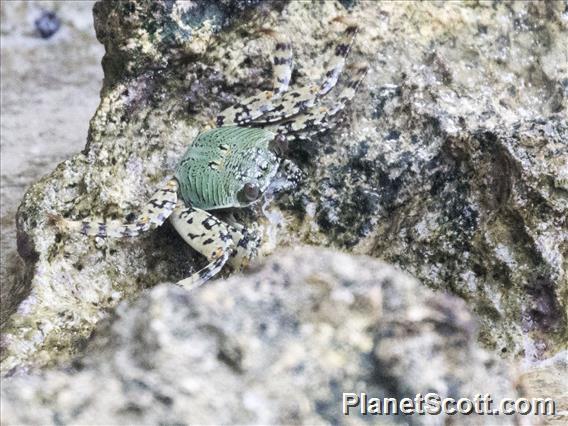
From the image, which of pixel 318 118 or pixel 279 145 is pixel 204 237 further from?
pixel 318 118

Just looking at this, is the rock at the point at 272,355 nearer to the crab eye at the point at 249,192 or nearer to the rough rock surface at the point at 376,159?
the rough rock surface at the point at 376,159

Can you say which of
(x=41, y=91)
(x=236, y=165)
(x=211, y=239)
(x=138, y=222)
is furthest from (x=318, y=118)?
(x=41, y=91)

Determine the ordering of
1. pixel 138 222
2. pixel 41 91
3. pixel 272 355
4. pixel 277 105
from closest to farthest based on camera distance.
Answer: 1. pixel 272 355
2. pixel 138 222
3. pixel 277 105
4. pixel 41 91

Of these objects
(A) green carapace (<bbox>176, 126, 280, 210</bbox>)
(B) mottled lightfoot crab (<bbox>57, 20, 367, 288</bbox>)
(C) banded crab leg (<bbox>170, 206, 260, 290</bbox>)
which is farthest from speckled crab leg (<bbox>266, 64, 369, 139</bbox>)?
(C) banded crab leg (<bbox>170, 206, 260, 290</bbox>)

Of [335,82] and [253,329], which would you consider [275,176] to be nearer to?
[335,82]

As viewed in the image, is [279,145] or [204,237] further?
[279,145]

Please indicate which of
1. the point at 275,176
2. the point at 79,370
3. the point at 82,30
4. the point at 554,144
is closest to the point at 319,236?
the point at 275,176

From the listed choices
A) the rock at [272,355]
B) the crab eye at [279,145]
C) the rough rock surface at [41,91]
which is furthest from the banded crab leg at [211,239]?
the rough rock surface at [41,91]
